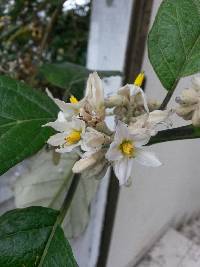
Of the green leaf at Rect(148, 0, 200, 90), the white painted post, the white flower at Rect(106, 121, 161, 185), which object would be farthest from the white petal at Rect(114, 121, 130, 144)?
the white painted post

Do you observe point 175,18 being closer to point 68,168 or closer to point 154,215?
point 68,168

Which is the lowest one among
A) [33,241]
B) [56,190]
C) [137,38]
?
[56,190]

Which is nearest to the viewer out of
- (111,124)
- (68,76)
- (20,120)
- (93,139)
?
(93,139)

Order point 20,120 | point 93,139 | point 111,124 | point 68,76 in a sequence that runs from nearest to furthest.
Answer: point 93,139, point 20,120, point 68,76, point 111,124

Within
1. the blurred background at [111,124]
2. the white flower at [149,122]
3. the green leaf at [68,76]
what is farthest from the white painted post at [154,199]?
the white flower at [149,122]

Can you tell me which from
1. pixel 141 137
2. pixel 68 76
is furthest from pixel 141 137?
pixel 68 76

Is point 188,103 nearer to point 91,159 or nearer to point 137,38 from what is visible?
point 91,159
